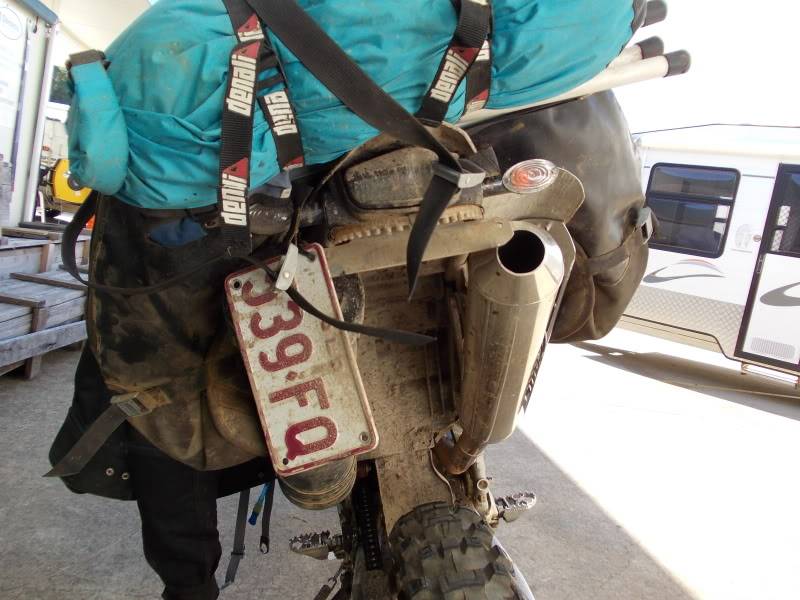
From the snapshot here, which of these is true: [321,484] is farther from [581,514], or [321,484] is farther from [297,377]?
[581,514]

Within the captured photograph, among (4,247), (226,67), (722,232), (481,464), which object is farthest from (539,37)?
(722,232)

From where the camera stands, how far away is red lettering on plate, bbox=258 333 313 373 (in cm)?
129

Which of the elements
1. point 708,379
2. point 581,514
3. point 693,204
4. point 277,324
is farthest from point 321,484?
point 693,204

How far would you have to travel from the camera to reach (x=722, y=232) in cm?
766

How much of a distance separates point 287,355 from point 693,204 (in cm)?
787

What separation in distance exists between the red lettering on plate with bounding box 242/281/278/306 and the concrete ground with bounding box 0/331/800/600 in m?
1.75

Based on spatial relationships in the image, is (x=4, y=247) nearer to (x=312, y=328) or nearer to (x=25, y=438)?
(x=25, y=438)

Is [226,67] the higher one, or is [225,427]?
[226,67]

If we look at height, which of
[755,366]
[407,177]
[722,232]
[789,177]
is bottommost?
[755,366]

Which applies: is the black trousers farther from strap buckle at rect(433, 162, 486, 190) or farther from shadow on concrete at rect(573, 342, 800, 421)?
shadow on concrete at rect(573, 342, 800, 421)

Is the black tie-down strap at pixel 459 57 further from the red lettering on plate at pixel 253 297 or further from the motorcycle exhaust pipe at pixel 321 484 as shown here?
the motorcycle exhaust pipe at pixel 321 484

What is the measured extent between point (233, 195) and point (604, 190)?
102 centimetres

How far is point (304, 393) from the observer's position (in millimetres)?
1305

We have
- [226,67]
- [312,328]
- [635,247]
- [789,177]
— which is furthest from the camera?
[789,177]
